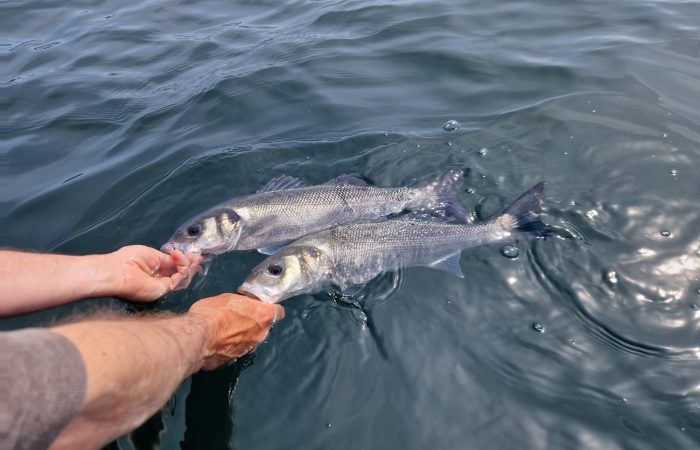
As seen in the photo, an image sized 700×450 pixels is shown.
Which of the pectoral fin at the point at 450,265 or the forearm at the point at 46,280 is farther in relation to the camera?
the pectoral fin at the point at 450,265

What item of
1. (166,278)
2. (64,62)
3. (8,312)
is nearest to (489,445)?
(166,278)

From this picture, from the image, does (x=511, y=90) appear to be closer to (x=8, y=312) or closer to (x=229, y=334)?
(x=229, y=334)

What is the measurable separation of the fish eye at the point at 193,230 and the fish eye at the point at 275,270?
43.9 inches

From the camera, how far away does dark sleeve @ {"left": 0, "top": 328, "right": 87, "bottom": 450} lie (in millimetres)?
1907

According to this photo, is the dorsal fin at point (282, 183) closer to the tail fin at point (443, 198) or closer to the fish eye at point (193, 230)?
the fish eye at point (193, 230)

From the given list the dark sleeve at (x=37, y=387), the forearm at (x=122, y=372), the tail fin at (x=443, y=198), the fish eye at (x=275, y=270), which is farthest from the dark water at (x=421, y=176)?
the dark sleeve at (x=37, y=387)

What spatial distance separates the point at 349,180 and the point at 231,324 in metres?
2.50

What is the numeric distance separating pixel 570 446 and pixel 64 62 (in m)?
11.2

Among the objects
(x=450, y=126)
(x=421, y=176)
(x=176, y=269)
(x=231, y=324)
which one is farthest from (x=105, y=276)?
(x=450, y=126)

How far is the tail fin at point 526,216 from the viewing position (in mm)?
4566

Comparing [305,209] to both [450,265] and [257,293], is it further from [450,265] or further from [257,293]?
[450,265]

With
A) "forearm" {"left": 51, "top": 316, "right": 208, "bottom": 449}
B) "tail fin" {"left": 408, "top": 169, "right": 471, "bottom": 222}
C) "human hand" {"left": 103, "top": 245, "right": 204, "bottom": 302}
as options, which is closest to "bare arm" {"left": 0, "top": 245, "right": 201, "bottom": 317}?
"human hand" {"left": 103, "top": 245, "right": 204, "bottom": 302}

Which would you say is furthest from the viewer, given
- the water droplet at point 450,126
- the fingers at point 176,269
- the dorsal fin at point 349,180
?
the water droplet at point 450,126

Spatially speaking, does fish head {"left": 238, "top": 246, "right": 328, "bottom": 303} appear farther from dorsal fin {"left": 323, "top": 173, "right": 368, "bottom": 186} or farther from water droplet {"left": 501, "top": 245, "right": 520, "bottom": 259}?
water droplet {"left": 501, "top": 245, "right": 520, "bottom": 259}
